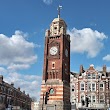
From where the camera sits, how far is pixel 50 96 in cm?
5862

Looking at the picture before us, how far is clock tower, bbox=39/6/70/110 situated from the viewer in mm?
57719

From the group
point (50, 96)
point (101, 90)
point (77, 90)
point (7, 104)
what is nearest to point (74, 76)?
point (77, 90)

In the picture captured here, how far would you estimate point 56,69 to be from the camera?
60750 millimetres

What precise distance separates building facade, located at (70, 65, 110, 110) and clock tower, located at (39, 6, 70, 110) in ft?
20.0

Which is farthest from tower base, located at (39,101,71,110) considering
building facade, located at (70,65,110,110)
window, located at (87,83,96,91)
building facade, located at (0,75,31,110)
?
building facade, located at (0,75,31,110)

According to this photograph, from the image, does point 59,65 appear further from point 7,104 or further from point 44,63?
point 7,104

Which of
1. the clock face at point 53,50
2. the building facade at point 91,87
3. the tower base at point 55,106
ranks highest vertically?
the clock face at point 53,50

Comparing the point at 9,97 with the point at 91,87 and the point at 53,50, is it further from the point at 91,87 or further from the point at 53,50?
the point at 91,87

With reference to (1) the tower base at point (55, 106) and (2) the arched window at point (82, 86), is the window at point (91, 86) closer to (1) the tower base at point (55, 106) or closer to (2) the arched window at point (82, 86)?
(2) the arched window at point (82, 86)

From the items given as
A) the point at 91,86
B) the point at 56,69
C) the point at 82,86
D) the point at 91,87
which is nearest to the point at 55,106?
the point at 56,69

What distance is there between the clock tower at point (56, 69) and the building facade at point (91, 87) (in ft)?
20.0

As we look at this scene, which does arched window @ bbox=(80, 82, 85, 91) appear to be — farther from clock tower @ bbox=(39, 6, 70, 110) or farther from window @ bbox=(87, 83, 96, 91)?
clock tower @ bbox=(39, 6, 70, 110)

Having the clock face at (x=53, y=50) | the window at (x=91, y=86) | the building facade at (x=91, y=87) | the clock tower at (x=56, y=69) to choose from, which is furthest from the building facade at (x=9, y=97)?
the window at (x=91, y=86)

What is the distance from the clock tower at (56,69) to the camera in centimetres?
5772
